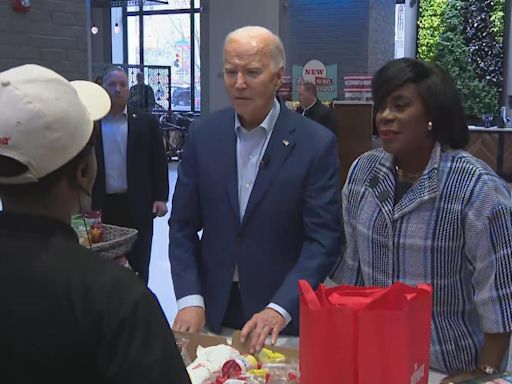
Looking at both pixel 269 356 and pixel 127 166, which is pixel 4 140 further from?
pixel 127 166

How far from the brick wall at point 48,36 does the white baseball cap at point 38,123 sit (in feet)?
10.6

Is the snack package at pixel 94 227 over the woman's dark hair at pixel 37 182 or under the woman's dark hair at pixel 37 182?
under

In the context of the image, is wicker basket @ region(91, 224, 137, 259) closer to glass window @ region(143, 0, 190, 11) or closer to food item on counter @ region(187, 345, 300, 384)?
food item on counter @ region(187, 345, 300, 384)

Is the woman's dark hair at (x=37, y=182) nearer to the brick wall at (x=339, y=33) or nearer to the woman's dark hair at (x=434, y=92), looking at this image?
the woman's dark hair at (x=434, y=92)

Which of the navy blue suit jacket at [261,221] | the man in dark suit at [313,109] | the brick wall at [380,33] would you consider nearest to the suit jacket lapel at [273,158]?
the navy blue suit jacket at [261,221]

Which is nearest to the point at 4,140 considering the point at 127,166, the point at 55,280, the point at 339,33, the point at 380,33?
the point at 55,280

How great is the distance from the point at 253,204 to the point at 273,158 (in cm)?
15

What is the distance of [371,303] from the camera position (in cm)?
120

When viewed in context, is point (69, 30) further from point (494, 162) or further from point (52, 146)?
point (494, 162)

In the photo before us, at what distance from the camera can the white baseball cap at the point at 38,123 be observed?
91 cm

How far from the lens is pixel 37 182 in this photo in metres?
0.93

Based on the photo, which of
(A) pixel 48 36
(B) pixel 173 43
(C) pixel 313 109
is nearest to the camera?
(A) pixel 48 36

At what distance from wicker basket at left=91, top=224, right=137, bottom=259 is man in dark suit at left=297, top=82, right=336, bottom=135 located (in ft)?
15.2

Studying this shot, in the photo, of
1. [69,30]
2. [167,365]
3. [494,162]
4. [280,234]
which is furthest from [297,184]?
[494,162]
